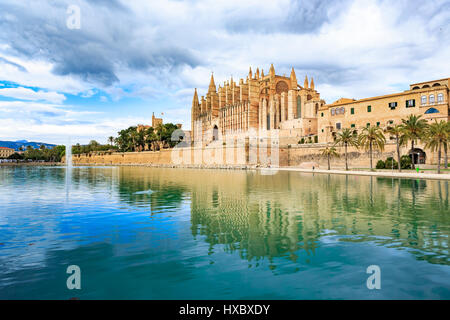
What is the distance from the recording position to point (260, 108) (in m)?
77.4

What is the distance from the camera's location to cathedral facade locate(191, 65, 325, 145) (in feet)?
221

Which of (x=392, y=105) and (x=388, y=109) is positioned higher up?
(x=392, y=105)

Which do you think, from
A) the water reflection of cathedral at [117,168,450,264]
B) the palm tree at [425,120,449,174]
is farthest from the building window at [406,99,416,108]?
the water reflection of cathedral at [117,168,450,264]

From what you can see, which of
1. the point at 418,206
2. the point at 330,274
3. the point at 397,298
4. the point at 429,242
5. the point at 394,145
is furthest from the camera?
the point at 394,145

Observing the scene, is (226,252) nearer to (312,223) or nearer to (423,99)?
(312,223)

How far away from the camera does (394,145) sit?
42.3 meters

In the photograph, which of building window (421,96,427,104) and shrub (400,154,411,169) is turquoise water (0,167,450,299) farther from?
building window (421,96,427,104)

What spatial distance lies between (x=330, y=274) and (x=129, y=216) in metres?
8.18

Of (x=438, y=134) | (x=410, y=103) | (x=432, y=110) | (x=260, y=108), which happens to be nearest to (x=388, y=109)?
(x=410, y=103)

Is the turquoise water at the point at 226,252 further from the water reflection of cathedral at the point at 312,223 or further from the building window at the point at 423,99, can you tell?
the building window at the point at 423,99

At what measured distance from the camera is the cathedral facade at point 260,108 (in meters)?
67.2

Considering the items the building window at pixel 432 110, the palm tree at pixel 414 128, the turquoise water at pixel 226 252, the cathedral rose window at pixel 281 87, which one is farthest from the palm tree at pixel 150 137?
the turquoise water at pixel 226 252
